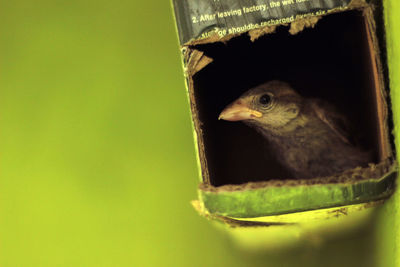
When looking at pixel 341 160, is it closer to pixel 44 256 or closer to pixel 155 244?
pixel 155 244

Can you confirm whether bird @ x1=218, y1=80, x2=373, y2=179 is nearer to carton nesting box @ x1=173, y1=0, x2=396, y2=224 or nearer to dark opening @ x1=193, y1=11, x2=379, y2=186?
dark opening @ x1=193, y1=11, x2=379, y2=186

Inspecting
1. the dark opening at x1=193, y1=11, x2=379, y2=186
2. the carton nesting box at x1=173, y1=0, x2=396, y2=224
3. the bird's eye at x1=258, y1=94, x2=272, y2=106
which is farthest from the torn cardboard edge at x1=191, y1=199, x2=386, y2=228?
the bird's eye at x1=258, y1=94, x2=272, y2=106

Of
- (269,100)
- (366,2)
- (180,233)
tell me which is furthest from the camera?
(180,233)

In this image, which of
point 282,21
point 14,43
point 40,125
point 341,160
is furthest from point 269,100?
point 14,43

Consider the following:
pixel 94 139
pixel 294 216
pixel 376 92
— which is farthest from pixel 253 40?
pixel 94 139

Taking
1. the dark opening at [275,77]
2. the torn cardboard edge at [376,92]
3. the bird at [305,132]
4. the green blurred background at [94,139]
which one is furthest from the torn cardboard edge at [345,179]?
the green blurred background at [94,139]

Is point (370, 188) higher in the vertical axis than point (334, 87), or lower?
lower

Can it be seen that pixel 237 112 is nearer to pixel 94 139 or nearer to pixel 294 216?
pixel 294 216
